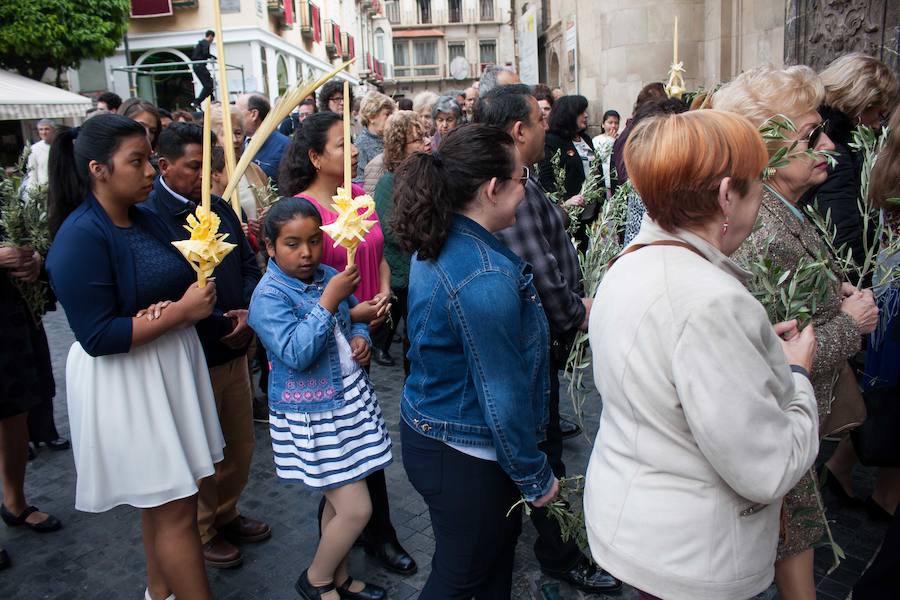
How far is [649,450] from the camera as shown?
5.63 ft

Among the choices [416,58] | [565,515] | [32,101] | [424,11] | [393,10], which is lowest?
[565,515]

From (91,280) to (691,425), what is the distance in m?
2.04

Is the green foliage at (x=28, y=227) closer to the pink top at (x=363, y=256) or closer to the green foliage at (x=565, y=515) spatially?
the pink top at (x=363, y=256)

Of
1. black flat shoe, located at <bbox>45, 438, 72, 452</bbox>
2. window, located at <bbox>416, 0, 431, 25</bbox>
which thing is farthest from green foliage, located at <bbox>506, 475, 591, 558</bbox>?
window, located at <bbox>416, 0, 431, 25</bbox>

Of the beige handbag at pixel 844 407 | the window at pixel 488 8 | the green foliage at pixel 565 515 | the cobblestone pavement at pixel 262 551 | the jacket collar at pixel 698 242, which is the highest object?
the window at pixel 488 8

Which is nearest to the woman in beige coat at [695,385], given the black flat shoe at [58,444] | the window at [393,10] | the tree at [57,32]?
the black flat shoe at [58,444]

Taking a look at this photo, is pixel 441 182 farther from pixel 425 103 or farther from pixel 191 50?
pixel 191 50

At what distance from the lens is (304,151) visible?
3.46m

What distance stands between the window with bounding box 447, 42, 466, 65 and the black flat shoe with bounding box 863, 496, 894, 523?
6677cm

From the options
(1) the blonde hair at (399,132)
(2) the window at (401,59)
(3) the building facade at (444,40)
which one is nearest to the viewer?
(1) the blonde hair at (399,132)

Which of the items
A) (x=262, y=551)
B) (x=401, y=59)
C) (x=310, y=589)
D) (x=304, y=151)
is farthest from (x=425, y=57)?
(x=310, y=589)

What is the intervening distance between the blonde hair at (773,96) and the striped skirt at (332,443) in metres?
1.81

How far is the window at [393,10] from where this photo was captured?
221ft

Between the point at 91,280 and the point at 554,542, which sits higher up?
the point at 91,280
